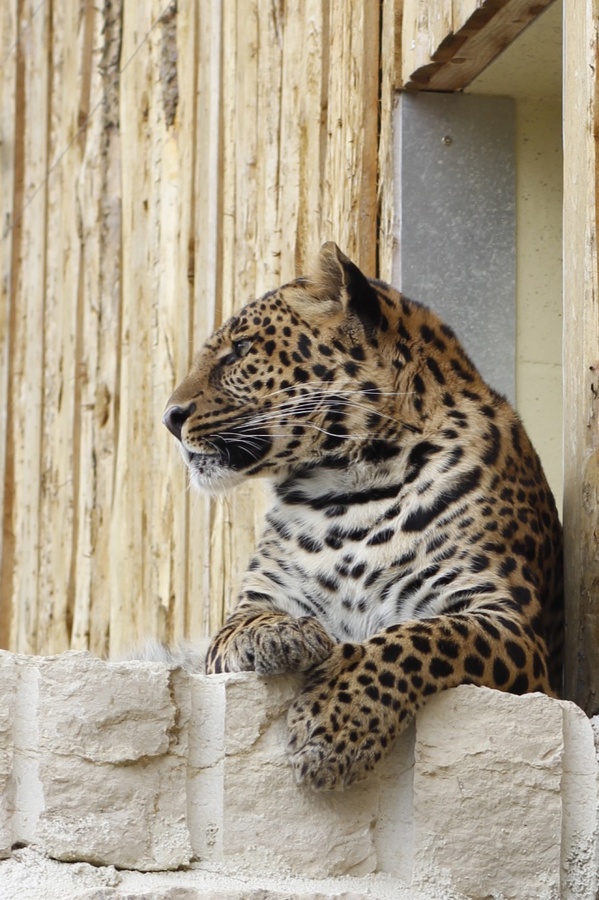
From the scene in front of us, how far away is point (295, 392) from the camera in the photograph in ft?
15.3

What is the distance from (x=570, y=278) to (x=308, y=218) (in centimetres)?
192

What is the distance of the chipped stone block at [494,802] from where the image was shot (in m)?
3.40

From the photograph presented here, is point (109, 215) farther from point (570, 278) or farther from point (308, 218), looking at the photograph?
point (570, 278)

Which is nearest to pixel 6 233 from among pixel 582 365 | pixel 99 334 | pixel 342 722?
pixel 99 334

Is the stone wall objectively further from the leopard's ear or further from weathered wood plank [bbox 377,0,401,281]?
weathered wood plank [bbox 377,0,401,281]

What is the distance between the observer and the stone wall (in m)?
3.28

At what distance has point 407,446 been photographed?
14.8ft

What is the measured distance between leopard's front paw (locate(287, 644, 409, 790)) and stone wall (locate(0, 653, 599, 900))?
0.18 ft

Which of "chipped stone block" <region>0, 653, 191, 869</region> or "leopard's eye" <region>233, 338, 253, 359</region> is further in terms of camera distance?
"leopard's eye" <region>233, 338, 253, 359</region>

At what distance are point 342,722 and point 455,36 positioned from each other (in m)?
2.91

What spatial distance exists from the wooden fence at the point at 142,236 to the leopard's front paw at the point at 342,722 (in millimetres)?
2677

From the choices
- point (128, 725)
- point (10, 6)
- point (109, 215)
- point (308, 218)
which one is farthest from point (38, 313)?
point (128, 725)

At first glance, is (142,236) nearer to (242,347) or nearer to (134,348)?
(134,348)

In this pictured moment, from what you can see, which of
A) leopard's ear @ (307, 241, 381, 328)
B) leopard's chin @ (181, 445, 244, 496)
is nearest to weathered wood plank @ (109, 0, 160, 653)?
leopard's chin @ (181, 445, 244, 496)
